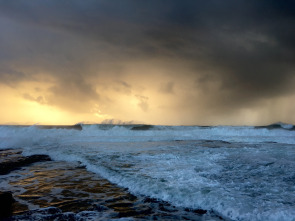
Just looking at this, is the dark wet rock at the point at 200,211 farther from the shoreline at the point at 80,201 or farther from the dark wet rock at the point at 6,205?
the dark wet rock at the point at 6,205

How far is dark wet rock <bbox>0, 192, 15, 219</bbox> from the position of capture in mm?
4351

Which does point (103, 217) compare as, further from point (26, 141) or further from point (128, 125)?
point (128, 125)

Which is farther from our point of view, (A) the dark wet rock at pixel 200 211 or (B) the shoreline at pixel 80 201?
(A) the dark wet rock at pixel 200 211

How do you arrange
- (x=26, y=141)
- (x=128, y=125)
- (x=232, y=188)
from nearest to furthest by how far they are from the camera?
1. (x=232, y=188)
2. (x=26, y=141)
3. (x=128, y=125)

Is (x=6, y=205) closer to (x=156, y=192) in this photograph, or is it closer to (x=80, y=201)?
(x=80, y=201)

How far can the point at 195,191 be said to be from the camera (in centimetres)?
542

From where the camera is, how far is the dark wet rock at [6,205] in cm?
435

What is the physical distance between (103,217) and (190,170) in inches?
177

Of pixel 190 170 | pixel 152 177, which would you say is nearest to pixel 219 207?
pixel 152 177

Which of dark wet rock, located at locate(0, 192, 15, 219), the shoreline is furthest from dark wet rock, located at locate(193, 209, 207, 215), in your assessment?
dark wet rock, located at locate(0, 192, 15, 219)

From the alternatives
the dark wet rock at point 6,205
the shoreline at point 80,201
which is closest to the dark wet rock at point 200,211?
the shoreline at point 80,201

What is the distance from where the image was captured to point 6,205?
4672mm

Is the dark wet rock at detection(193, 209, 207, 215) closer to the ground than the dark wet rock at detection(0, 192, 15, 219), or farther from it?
closer to the ground

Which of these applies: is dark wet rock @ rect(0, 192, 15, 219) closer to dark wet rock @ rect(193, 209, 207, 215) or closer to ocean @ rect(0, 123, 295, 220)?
ocean @ rect(0, 123, 295, 220)
